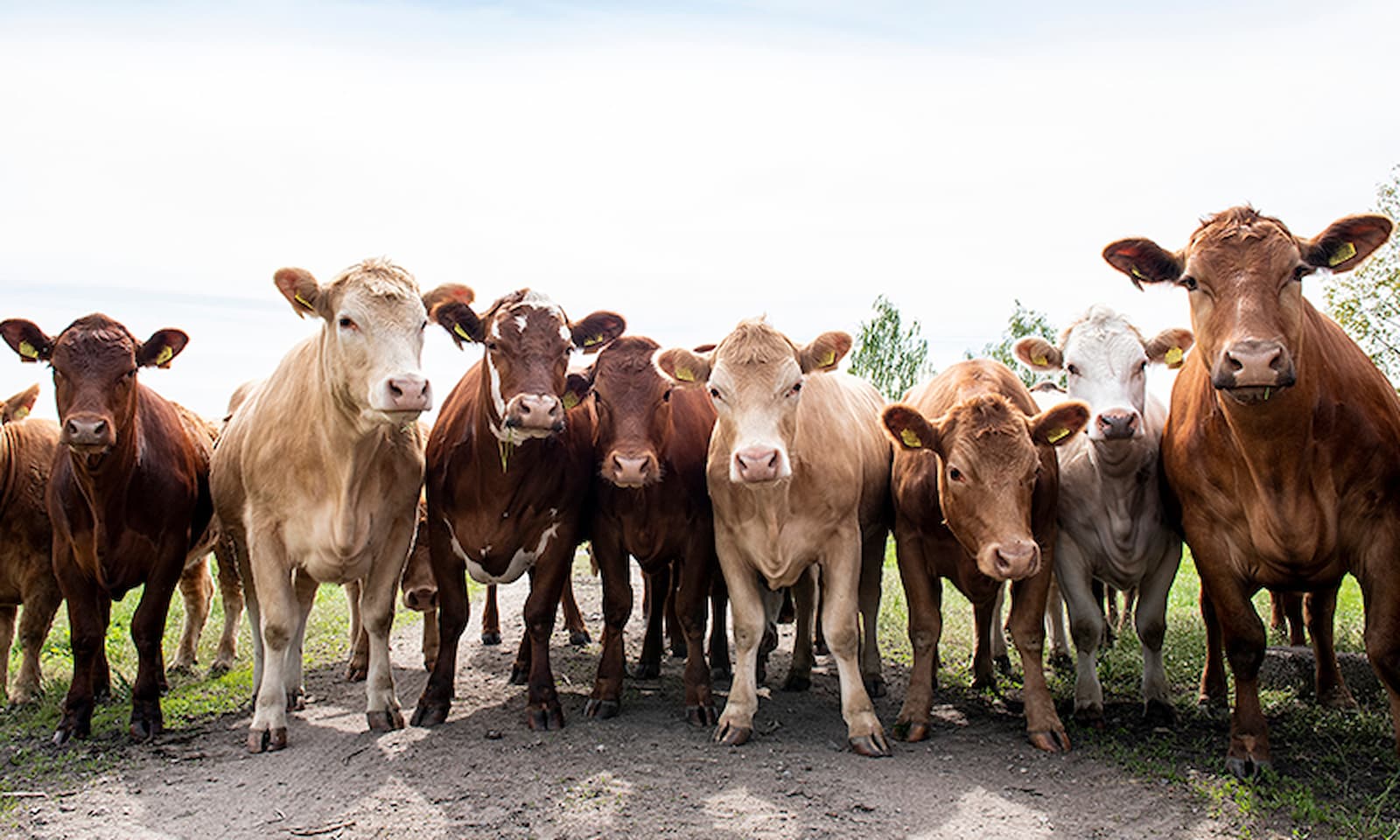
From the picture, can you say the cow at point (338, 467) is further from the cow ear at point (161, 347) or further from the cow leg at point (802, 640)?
the cow leg at point (802, 640)

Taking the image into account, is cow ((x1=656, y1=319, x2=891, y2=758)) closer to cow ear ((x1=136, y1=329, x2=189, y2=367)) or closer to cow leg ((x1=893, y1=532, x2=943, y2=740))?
cow leg ((x1=893, y1=532, x2=943, y2=740))

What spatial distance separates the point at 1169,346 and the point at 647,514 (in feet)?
13.1

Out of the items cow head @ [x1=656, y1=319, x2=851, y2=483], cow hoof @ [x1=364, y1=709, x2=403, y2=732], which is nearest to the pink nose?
cow head @ [x1=656, y1=319, x2=851, y2=483]

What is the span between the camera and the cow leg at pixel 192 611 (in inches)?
375

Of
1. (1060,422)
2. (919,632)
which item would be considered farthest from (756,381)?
(919,632)

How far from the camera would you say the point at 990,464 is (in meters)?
6.21

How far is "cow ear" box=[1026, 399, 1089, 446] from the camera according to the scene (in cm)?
634

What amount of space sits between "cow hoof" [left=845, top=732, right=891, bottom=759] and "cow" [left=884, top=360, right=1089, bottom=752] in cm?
34

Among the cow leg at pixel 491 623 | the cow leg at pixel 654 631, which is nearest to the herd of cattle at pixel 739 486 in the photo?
the cow leg at pixel 654 631

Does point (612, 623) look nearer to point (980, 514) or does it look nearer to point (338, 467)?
point (338, 467)

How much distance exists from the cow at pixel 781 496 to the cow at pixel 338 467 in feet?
5.64

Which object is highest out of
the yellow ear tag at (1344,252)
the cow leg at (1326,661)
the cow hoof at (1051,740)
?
the yellow ear tag at (1344,252)

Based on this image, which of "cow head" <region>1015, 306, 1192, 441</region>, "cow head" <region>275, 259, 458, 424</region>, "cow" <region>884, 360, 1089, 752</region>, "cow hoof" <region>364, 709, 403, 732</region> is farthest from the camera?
"cow head" <region>1015, 306, 1192, 441</region>

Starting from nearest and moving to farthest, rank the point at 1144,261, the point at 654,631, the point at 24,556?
the point at 1144,261 → the point at 24,556 → the point at 654,631
